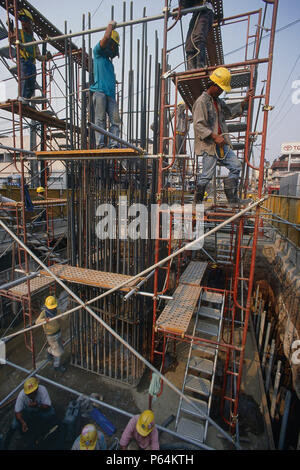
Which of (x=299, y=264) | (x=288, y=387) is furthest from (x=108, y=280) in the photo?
(x=299, y=264)

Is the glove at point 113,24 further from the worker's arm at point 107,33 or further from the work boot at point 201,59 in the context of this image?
the work boot at point 201,59

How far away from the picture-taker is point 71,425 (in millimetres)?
4285

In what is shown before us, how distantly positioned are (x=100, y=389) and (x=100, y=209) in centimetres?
409

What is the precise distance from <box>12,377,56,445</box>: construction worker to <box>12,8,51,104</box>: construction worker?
5.90 meters

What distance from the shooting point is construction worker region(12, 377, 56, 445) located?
436 centimetres

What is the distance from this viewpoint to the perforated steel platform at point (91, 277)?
4344 mm

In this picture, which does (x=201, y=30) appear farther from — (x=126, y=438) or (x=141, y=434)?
(x=126, y=438)

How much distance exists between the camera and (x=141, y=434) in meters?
3.58

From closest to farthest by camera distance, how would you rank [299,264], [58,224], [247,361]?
[247,361] → [299,264] → [58,224]

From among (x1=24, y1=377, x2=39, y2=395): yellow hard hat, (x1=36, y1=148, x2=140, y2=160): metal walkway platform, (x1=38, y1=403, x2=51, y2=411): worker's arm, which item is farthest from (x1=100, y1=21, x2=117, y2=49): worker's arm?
(x1=38, y1=403, x2=51, y2=411): worker's arm

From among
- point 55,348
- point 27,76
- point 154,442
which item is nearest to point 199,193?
point 154,442

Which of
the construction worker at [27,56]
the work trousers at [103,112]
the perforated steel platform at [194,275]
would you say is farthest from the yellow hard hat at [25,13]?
the perforated steel platform at [194,275]

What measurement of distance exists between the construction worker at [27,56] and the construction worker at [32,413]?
232 inches
